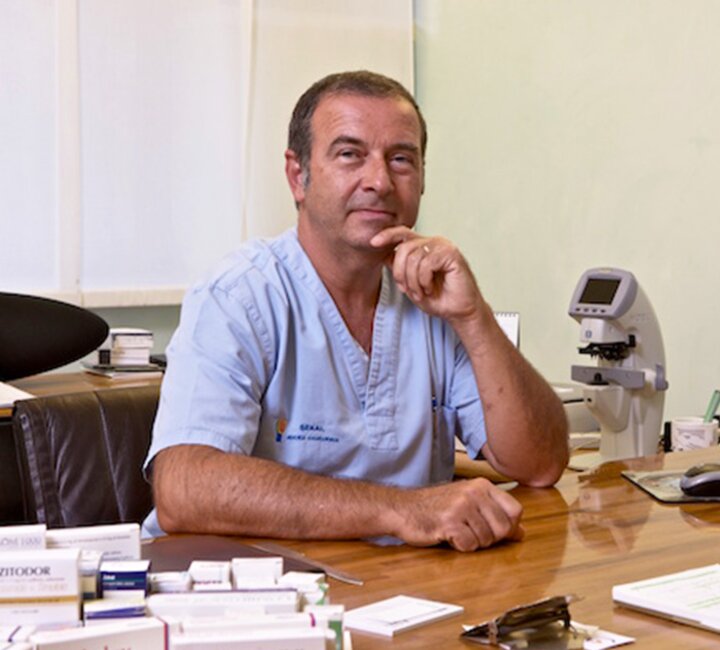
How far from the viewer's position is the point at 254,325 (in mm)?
1901

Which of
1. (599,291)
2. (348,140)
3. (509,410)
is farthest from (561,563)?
(599,291)

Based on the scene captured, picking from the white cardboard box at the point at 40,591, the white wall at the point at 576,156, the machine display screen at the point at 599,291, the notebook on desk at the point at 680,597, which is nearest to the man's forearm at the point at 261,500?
the notebook on desk at the point at 680,597

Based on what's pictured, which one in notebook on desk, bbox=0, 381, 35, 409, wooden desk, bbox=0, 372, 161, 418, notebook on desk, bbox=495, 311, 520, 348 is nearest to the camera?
notebook on desk, bbox=0, 381, 35, 409

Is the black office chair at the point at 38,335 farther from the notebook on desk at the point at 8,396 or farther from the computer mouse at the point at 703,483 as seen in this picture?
the computer mouse at the point at 703,483

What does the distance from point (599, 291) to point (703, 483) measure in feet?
2.44

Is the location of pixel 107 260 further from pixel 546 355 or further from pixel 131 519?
pixel 131 519

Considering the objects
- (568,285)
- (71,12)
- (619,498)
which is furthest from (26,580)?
(71,12)

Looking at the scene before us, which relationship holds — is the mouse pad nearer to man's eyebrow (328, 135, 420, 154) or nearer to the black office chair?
man's eyebrow (328, 135, 420, 154)

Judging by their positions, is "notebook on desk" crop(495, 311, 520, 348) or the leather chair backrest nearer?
the leather chair backrest

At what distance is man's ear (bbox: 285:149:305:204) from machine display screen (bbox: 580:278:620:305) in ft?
2.36

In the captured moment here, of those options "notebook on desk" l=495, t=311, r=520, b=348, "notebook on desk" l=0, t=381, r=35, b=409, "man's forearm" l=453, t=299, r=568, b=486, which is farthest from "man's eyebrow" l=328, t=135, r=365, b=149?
"notebook on desk" l=0, t=381, r=35, b=409

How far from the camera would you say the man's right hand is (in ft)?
5.08

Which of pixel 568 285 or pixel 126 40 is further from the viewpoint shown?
pixel 126 40

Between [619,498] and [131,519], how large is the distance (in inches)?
30.9
